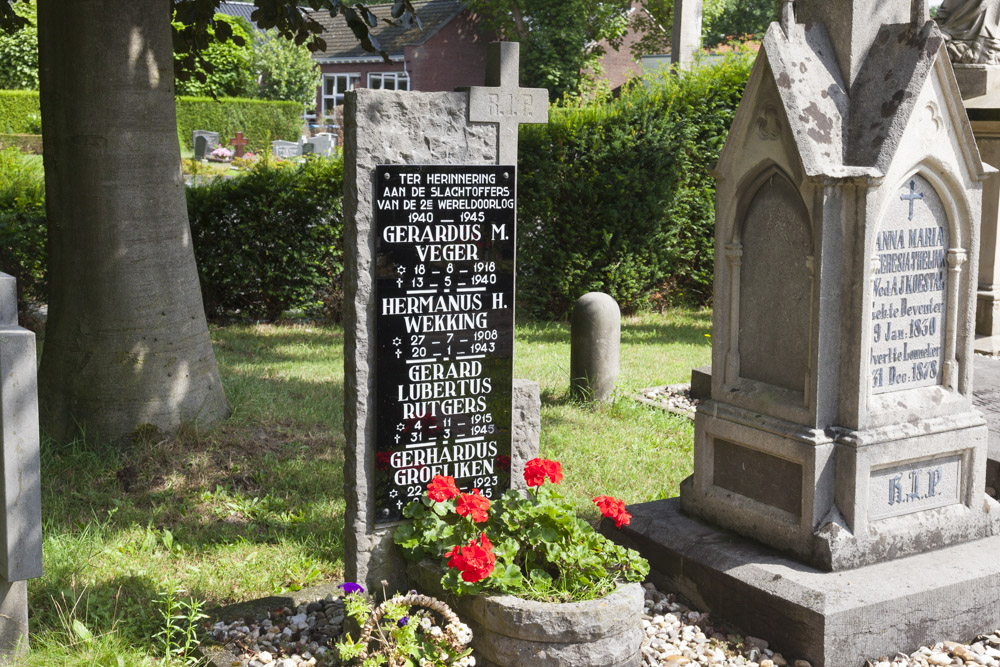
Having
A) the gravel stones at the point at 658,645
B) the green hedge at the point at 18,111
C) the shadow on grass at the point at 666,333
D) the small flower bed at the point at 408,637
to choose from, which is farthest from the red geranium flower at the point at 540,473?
the green hedge at the point at 18,111

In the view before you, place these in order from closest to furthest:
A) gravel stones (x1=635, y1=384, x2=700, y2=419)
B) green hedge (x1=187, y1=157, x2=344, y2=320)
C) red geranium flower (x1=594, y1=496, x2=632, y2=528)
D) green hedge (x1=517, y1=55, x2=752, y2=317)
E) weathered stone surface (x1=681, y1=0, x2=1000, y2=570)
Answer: red geranium flower (x1=594, y1=496, x2=632, y2=528) < weathered stone surface (x1=681, y1=0, x2=1000, y2=570) < gravel stones (x1=635, y1=384, x2=700, y2=419) < green hedge (x1=187, y1=157, x2=344, y2=320) < green hedge (x1=517, y1=55, x2=752, y2=317)

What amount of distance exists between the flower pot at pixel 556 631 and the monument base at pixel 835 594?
2.37 feet

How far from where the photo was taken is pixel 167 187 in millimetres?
6117

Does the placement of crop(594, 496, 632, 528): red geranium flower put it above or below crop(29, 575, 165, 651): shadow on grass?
above

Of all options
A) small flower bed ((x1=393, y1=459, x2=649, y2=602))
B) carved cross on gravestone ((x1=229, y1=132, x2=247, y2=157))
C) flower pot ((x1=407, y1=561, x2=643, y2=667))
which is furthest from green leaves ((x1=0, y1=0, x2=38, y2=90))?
flower pot ((x1=407, y1=561, x2=643, y2=667))

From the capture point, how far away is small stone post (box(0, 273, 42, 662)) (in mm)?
3316

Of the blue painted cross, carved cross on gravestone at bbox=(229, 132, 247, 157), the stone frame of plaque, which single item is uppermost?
carved cross on gravestone at bbox=(229, 132, 247, 157)

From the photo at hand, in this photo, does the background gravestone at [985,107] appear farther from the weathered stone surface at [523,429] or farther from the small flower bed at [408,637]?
the small flower bed at [408,637]

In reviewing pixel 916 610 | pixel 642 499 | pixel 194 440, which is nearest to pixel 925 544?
pixel 916 610

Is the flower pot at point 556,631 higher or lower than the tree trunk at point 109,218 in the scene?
lower

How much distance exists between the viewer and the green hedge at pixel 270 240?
10.5 metres

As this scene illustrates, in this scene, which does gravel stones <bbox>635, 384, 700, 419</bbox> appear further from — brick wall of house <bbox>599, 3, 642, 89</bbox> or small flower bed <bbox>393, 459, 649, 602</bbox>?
brick wall of house <bbox>599, 3, 642, 89</bbox>

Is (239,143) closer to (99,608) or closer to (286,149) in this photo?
(286,149)

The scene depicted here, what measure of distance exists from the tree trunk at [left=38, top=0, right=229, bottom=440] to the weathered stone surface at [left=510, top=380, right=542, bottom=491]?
2841 mm
